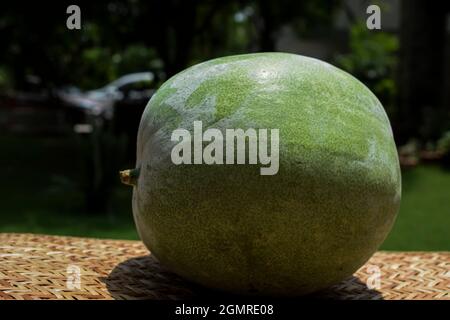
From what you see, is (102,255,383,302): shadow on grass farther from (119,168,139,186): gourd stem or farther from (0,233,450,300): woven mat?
(119,168,139,186): gourd stem

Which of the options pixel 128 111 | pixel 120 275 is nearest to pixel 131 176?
pixel 120 275

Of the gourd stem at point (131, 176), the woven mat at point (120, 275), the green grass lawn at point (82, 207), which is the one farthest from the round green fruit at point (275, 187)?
the green grass lawn at point (82, 207)

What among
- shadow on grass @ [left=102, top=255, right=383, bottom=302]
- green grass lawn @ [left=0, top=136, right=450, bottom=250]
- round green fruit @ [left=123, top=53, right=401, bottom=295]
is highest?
round green fruit @ [left=123, top=53, right=401, bottom=295]

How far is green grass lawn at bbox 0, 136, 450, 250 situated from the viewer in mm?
6684

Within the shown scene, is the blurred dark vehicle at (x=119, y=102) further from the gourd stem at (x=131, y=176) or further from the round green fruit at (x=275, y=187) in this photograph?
the round green fruit at (x=275, y=187)

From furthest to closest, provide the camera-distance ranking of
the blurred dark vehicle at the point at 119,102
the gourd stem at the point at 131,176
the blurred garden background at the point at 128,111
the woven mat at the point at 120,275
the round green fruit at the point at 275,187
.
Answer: the blurred dark vehicle at the point at 119,102 < the blurred garden background at the point at 128,111 < the gourd stem at the point at 131,176 < the woven mat at the point at 120,275 < the round green fruit at the point at 275,187

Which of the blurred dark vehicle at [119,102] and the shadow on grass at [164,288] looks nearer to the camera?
the shadow on grass at [164,288]

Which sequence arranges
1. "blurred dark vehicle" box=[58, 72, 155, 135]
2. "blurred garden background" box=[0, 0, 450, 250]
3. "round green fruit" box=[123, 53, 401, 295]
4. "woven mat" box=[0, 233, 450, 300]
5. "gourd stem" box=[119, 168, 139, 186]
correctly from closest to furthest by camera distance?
"round green fruit" box=[123, 53, 401, 295]
"woven mat" box=[0, 233, 450, 300]
"gourd stem" box=[119, 168, 139, 186]
"blurred garden background" box=[0, 0, 450, 250]
"blurred dark vehicle" box=[58, 72, 155, 135]

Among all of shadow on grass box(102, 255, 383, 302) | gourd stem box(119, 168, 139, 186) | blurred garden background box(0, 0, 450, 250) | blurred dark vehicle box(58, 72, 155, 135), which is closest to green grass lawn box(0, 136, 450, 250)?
blurred garden background box(0, 0, 450, 250)

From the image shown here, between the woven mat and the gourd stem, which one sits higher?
the gourd stem

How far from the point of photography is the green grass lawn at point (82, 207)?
21.9 ft

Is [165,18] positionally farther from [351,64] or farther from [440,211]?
[440,211]

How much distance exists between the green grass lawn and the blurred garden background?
0.01 meters

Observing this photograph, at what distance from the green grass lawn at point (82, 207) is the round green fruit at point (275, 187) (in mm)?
3591
